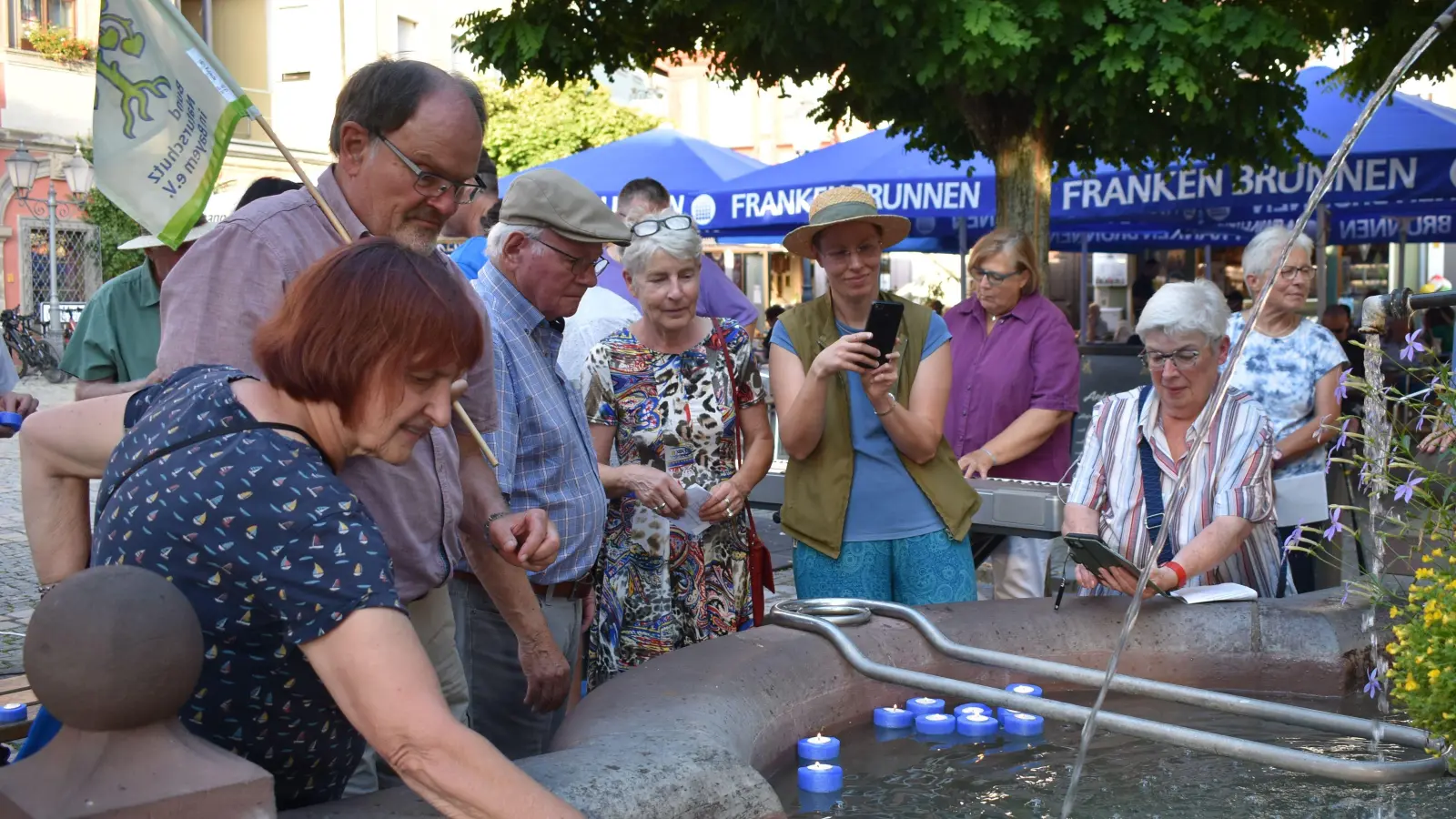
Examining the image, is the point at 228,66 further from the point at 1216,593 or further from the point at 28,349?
the point at 1216,593

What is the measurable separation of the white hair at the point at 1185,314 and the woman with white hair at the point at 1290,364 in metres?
1.02

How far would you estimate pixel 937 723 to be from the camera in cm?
312

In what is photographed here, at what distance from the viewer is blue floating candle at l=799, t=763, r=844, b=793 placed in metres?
2.81

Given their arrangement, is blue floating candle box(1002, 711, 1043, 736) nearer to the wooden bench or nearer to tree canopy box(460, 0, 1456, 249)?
the wooden bench

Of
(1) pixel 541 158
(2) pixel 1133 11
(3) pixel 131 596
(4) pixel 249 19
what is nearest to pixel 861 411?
(3) pixel 131 596

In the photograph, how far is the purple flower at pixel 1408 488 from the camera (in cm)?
260

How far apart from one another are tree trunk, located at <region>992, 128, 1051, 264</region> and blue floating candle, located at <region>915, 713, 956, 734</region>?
5443 millimetres

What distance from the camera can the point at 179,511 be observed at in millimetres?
1695

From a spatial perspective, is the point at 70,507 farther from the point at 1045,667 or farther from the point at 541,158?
the point at 541,158

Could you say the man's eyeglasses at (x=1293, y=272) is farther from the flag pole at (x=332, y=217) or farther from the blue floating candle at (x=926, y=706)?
the flag pole at (x=332, y=217)

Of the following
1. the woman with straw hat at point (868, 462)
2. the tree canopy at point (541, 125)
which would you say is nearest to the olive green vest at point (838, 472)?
the woman with straw hat at point (868, 462)

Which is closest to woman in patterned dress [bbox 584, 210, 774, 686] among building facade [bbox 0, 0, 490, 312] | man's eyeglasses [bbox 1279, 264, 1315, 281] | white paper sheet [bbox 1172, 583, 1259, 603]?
white paper sheet [bbox 1172, 583, 1259, 603]

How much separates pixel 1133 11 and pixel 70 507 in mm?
6406

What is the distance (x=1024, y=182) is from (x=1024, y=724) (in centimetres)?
555
